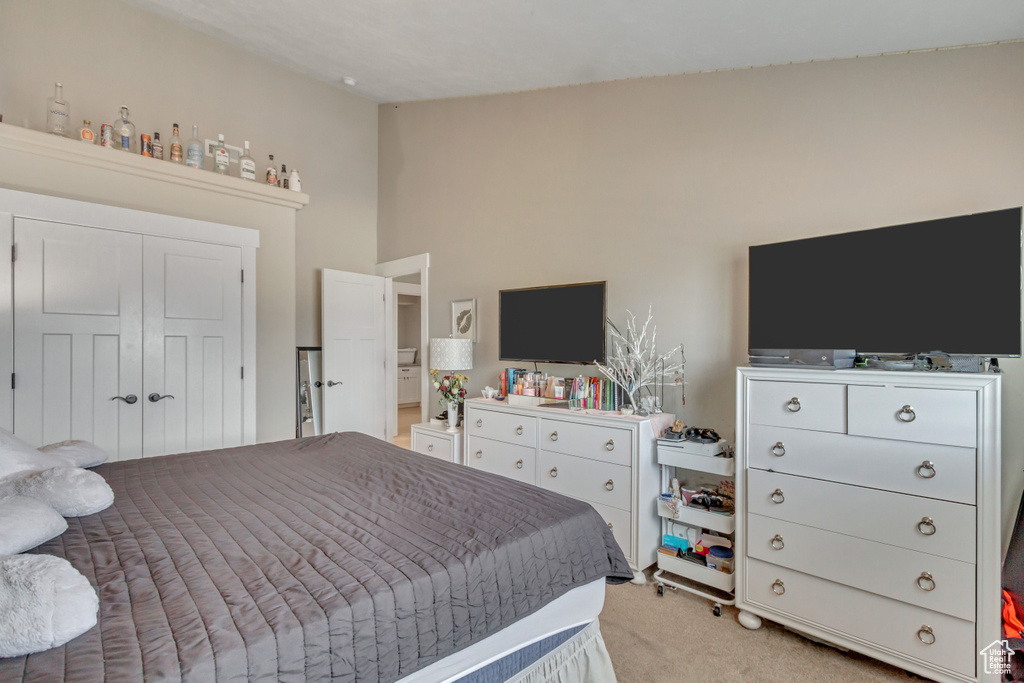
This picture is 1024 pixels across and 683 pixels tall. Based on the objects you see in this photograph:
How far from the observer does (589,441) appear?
9.33 feet

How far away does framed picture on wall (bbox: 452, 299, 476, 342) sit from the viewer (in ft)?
13.6

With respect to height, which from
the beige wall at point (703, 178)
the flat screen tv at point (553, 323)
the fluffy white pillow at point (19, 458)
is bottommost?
the fluffy white pillow at point (19, 458)

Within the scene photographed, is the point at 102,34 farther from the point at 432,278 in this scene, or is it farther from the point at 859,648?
the point at 859,648

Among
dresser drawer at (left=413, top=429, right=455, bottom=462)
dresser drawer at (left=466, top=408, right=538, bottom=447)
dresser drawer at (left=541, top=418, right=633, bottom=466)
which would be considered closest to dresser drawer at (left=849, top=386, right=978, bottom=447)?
dresser drawer at (left=541, top=418, right=633, bottom=466)

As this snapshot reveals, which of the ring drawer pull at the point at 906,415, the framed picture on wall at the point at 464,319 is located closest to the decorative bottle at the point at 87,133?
the framed picture on wall at the point at 464,319

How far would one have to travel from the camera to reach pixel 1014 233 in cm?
173

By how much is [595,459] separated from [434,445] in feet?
4.87

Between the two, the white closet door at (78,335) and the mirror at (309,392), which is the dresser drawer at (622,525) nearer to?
the mirror at (309,392)

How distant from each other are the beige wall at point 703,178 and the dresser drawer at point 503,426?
61 centimetres

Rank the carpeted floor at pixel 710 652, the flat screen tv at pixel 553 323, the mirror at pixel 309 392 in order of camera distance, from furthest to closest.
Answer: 1. the mirror at pixel 309 392
2. the flat screen tv at pixel 553 323
3. the carpeted floor at pixel 710 652

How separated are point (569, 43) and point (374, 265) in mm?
2878

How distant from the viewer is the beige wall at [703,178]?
2.16 m

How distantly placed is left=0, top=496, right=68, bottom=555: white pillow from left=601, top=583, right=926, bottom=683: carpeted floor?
6.19 ft

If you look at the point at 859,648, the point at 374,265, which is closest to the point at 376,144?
the point at 374,265
